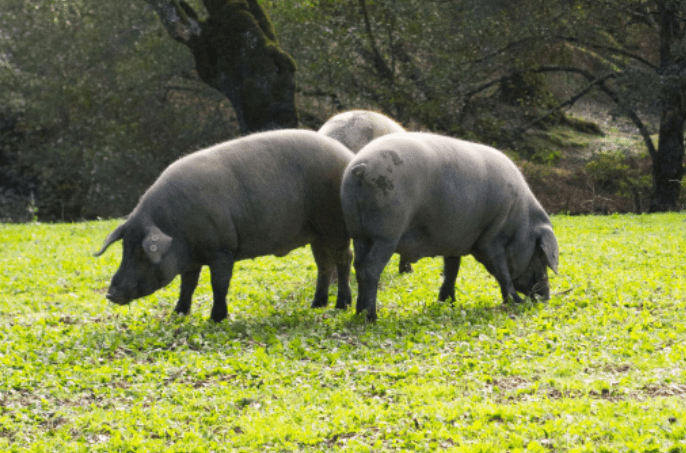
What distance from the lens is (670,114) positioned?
867 inches

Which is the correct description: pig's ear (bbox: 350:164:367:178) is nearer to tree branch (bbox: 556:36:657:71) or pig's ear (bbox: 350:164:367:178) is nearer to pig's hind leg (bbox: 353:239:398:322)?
pig's hind leg (bbox: 353:239:398:322)

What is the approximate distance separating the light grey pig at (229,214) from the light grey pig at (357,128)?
5.55 feet

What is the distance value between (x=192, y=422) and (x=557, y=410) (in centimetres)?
276

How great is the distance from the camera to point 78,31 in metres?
27.7

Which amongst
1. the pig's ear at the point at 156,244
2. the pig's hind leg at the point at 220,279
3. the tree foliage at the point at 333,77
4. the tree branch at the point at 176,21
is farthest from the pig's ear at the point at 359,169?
the tree foliage at the point at 333,77

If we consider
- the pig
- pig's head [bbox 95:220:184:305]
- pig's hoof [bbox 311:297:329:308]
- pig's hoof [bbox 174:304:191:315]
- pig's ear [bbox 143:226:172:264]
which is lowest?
pig's hoof [bbox 311:297:329:308]

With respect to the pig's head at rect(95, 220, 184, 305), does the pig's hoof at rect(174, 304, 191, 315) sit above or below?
below

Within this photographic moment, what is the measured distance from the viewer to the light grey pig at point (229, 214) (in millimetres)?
8906

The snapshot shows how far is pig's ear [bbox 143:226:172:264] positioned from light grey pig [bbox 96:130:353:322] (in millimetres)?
11

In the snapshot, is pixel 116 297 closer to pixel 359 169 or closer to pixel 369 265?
pixel 369 265

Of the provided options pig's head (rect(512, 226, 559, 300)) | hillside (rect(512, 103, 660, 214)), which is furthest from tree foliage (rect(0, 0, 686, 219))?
pig's head (rect(512, 226, 559, 300))

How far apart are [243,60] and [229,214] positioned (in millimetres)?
8812

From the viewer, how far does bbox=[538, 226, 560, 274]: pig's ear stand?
10156 mm

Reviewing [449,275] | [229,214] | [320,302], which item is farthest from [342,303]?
[229,214]
